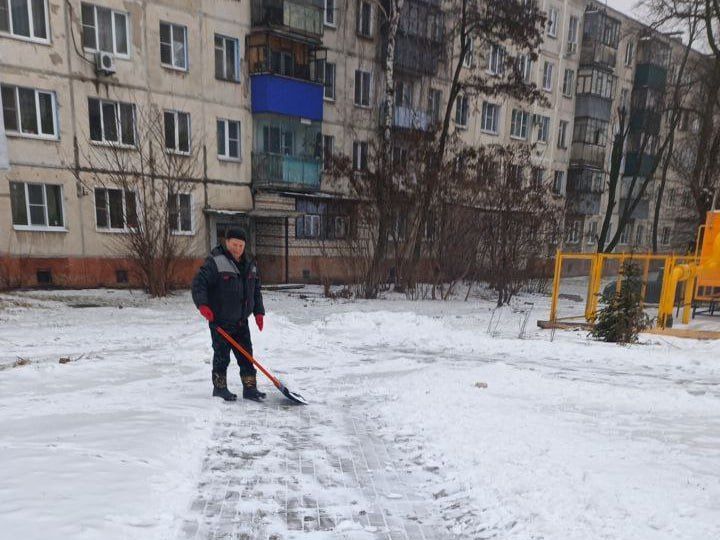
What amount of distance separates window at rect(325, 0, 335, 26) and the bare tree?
834 cm

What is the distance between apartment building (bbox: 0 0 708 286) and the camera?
1493 centimetres

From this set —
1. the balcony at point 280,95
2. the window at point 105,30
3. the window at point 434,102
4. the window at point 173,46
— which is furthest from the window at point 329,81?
the window at point 105,30

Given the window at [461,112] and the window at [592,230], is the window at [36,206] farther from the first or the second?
the window at [592,230]

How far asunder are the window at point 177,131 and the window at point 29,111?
344 centimetres

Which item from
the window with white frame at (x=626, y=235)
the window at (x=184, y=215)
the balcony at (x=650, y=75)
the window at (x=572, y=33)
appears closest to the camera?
the window at (x=184, y=215)

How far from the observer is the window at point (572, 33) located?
30281mm

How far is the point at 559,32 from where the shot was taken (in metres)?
29.7

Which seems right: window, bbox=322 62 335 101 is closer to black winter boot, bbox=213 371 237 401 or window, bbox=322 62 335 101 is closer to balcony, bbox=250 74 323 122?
balcony, bbox=250 74 323 122

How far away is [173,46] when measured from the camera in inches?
674

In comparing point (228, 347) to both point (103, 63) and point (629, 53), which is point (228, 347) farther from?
point (629, 53)

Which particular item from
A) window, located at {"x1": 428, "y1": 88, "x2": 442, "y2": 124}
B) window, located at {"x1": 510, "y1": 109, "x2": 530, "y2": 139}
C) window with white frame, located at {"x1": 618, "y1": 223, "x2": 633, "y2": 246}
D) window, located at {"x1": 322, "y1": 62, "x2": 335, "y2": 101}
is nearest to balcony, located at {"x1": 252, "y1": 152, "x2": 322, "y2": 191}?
window, located at {"x1": 322, "y1": 62, "x2": 335, "y2": 101}

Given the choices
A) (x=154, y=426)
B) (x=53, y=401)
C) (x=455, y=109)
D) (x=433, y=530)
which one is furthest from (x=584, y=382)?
(x=455, y=109)

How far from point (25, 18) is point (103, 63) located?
7.46ft

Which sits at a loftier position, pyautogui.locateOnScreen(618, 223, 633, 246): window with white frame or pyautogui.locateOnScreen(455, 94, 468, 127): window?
pyautogui.locateOnScreen(455, 94, 468, 127): window
